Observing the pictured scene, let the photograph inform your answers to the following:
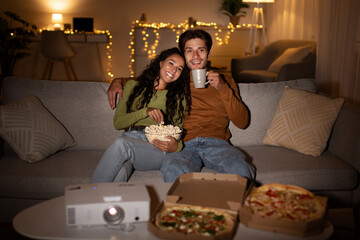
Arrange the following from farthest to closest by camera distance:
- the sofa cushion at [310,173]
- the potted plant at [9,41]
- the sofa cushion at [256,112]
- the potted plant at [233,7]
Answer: the potted plant at [233,7], the potted plant at [9,41], the sofa cushion at [256,112], the sofa cushion at [310,173]

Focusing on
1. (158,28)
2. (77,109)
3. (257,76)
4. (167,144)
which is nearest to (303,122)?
(167,144)

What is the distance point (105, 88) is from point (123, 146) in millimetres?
648

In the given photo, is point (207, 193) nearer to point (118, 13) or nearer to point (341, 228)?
point (341, 228)

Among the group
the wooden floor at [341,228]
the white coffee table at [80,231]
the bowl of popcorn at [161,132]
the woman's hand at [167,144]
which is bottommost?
the wooden floor at [341,228]

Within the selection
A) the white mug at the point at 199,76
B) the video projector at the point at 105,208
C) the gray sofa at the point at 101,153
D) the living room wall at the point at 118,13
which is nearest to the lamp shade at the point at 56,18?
the living room wall at the point at 118,13

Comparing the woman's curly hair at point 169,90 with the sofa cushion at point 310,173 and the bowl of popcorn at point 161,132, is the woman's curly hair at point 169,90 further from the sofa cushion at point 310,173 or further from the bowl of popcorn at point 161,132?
the sofa cushion at point 310,173

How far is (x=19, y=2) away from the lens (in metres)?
7.02

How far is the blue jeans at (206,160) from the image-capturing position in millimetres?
1938

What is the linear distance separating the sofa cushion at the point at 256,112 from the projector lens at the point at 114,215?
1290 millimetres

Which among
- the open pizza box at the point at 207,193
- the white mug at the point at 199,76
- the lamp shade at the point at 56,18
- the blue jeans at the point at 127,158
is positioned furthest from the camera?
the lamp shade at the point at 56,18

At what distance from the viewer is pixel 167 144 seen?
1.91m

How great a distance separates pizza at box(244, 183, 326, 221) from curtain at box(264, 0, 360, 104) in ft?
9.33

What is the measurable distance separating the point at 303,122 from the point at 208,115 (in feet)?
1.85

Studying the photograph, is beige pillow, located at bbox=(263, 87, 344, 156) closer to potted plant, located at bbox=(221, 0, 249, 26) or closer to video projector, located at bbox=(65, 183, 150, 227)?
video projector, located at bbox=(65, 183, 150, 227)
